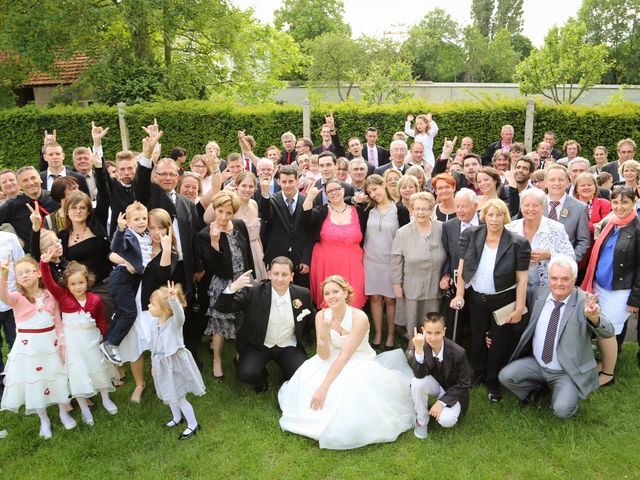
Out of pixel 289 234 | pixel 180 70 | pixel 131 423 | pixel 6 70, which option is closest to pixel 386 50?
pixel 180 70

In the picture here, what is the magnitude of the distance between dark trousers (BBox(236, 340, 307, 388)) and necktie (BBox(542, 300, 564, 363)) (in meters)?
2.28

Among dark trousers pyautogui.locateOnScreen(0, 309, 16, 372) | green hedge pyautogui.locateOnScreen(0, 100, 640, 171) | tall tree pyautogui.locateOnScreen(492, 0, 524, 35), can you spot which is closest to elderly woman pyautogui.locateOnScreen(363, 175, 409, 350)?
dark trousers pyautogui.locateOnScreen(0, 309, 16, 372)

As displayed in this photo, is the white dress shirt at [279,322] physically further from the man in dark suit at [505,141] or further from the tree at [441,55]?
the tree at [441,55]

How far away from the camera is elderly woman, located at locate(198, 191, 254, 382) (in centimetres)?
521

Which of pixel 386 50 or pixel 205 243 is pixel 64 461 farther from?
pixel 386 50

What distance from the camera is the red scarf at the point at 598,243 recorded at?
5031 millimetres

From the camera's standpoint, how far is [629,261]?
16.4 ft

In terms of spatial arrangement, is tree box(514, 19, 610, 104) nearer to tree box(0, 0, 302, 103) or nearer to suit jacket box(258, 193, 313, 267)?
tree box(0, 0, 302, 103)

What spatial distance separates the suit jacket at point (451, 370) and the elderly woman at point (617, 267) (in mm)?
1485

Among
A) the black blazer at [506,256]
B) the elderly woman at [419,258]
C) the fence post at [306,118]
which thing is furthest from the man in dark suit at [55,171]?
the fence post at [306,118]

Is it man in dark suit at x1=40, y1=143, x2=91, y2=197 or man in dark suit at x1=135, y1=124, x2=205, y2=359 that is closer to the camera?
man in dark suit at x1=135, y1=124, x2=205, y2=359

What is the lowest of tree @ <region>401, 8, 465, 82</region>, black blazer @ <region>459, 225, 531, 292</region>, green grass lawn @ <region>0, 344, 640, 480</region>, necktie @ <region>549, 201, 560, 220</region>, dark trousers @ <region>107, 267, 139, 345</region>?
green grass lawn @ <region>0, 344, 640, 480</region>

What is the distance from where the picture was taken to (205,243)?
17.4 feet

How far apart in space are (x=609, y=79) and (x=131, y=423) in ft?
180
